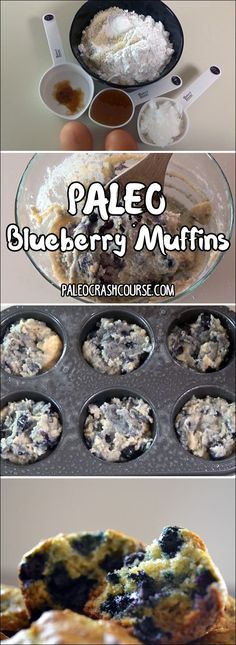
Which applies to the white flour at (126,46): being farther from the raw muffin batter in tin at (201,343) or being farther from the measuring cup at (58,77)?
the raw muffin batter in tin at (201,343)

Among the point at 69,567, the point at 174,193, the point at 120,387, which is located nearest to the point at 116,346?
the point at 120,387

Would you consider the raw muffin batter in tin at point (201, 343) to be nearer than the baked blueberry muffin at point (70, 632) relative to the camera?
No

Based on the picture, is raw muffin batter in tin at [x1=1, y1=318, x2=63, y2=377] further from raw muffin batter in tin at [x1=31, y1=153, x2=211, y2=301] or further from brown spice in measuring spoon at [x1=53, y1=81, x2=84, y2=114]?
brown spice in measuring spoon at [x1=53, y1=81, x2=84, y2=114]

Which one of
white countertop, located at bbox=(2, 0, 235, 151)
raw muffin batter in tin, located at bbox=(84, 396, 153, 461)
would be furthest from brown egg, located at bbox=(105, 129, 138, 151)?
raw muffin batter in tin, located at bbox=(84, 396, 153, 461)

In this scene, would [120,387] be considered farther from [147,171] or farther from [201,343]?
[147,171]

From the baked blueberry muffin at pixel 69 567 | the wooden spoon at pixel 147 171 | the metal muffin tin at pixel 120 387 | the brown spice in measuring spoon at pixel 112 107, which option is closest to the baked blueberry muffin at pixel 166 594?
the baked blueberry muffin at pixel 69 567

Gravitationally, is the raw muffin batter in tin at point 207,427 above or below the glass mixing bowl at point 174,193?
below
